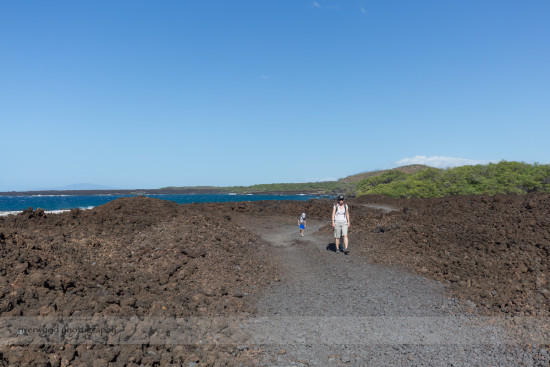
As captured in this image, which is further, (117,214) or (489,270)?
(117,214)

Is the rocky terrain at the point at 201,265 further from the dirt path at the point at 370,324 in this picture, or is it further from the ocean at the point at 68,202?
the ocean at the point at 68,202

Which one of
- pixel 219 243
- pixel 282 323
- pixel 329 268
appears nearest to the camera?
pixel 282 323

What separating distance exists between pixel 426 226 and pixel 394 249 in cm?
254

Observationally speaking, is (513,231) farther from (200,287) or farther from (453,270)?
(200,287)

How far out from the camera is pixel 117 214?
1475 cm

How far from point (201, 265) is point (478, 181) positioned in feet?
134

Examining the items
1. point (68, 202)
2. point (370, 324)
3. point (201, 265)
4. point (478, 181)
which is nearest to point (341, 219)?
point (201, 265)

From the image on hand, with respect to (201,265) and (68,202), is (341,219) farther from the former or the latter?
(68,202)

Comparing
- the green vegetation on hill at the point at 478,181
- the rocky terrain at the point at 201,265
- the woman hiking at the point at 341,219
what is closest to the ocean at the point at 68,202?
the green vegetation on hill at the point at 478,181

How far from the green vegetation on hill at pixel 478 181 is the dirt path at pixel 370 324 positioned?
108 feet

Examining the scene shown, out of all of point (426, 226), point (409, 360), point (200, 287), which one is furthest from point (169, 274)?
point (426, 226)

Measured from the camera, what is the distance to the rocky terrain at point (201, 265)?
542cm

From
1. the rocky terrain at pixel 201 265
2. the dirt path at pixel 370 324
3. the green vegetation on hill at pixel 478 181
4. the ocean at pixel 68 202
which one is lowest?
the ocean at pixel 68 202

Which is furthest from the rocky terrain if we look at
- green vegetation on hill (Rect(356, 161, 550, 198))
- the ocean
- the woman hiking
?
the ocean
